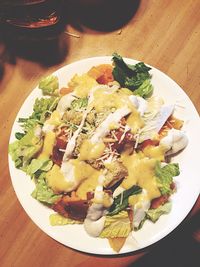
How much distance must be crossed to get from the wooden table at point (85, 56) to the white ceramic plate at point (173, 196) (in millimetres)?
120

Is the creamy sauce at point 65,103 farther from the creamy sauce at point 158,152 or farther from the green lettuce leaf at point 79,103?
the creamy sauce at point 158,152

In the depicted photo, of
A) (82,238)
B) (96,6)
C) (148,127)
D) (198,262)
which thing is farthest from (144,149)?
A: (96,6)

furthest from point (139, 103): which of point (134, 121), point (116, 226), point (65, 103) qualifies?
point (116, 226)

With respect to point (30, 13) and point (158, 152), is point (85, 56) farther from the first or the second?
point (158, 152)

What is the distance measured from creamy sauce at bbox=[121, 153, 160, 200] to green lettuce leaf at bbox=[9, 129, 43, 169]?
15.9 inches

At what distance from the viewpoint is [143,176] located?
173 cm

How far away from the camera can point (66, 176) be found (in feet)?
5.73

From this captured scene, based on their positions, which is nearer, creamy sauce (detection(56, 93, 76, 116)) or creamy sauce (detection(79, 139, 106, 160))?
creamy sauce (detection(79, 139, 106, 160))

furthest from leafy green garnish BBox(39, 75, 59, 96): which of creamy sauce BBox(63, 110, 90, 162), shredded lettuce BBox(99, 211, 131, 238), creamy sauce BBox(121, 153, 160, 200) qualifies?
shredded lettuce BBox(99, 211, 131, 238)

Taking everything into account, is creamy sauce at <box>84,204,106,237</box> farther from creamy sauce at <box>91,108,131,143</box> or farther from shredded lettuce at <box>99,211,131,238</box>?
creamy sauce at <box>91,108,131,143</box>

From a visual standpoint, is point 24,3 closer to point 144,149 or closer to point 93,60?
point 93,60

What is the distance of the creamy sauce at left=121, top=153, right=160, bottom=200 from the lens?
1.73m

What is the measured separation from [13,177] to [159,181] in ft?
2.10

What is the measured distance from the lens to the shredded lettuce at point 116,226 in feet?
5.69
